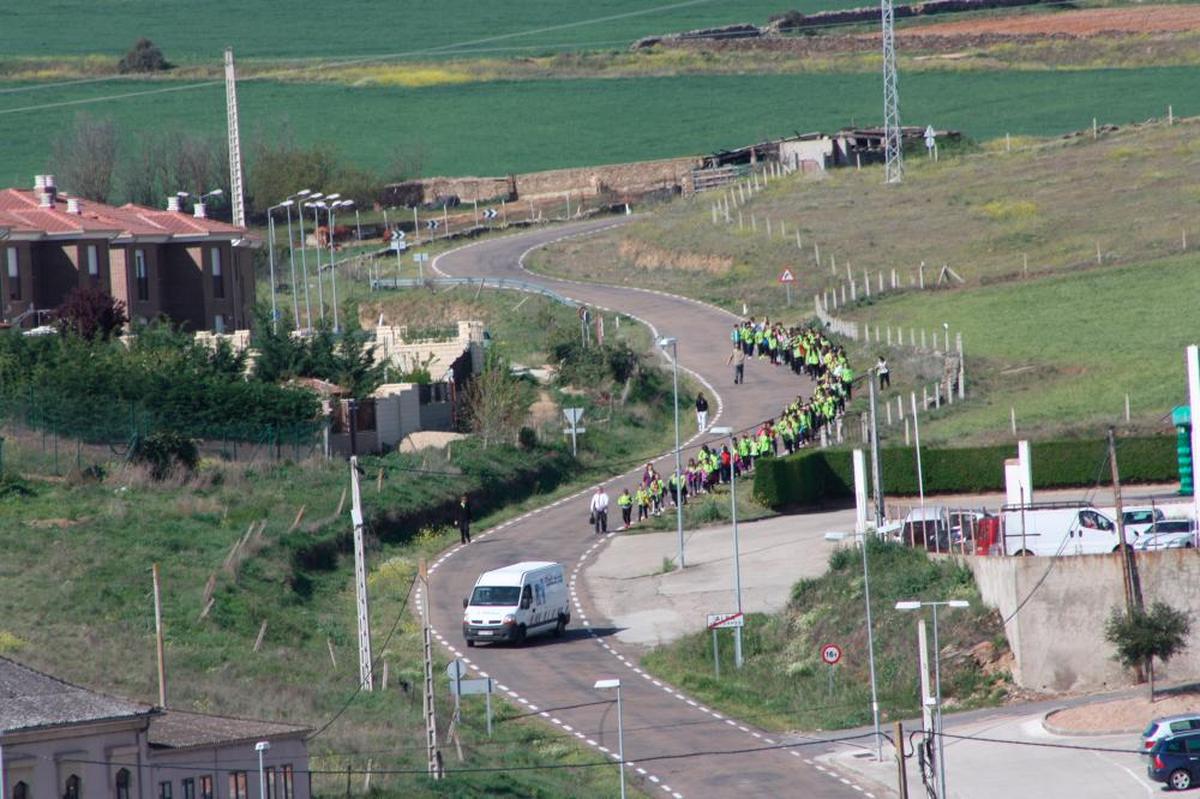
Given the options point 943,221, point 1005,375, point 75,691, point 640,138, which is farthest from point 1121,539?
point 640,138

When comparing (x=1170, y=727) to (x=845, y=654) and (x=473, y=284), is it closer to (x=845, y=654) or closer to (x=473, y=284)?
(x=845, y=654)

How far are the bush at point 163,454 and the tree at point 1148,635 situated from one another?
29.6 metres

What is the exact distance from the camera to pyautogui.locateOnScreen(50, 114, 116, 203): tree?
137000 millimetres

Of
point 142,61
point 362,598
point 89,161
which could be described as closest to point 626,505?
point 362,598

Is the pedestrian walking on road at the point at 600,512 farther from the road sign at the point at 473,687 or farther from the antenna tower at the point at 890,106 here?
the antenna tower at the point at 890,106

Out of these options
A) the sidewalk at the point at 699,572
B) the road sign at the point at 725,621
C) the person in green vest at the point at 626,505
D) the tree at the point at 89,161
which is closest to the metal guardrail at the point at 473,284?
the person in green vest at the point at 626,505

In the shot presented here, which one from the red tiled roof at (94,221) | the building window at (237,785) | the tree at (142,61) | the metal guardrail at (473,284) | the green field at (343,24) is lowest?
the building window at (237,785)

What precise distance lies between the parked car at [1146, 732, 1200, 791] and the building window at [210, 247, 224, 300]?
55.2 meters

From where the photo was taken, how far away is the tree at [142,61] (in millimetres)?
172250

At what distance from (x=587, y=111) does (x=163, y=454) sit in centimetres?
9311

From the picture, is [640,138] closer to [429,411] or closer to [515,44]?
[515,44]

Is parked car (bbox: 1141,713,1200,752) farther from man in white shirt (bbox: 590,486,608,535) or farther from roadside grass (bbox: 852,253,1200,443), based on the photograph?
man in white shirt (bbox: 590,486,608,535)

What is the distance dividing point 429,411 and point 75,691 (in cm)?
3992

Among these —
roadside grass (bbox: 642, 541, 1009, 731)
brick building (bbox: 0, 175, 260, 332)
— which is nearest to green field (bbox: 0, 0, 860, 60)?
brick building (bbox: 0, 175, 260, 332)
